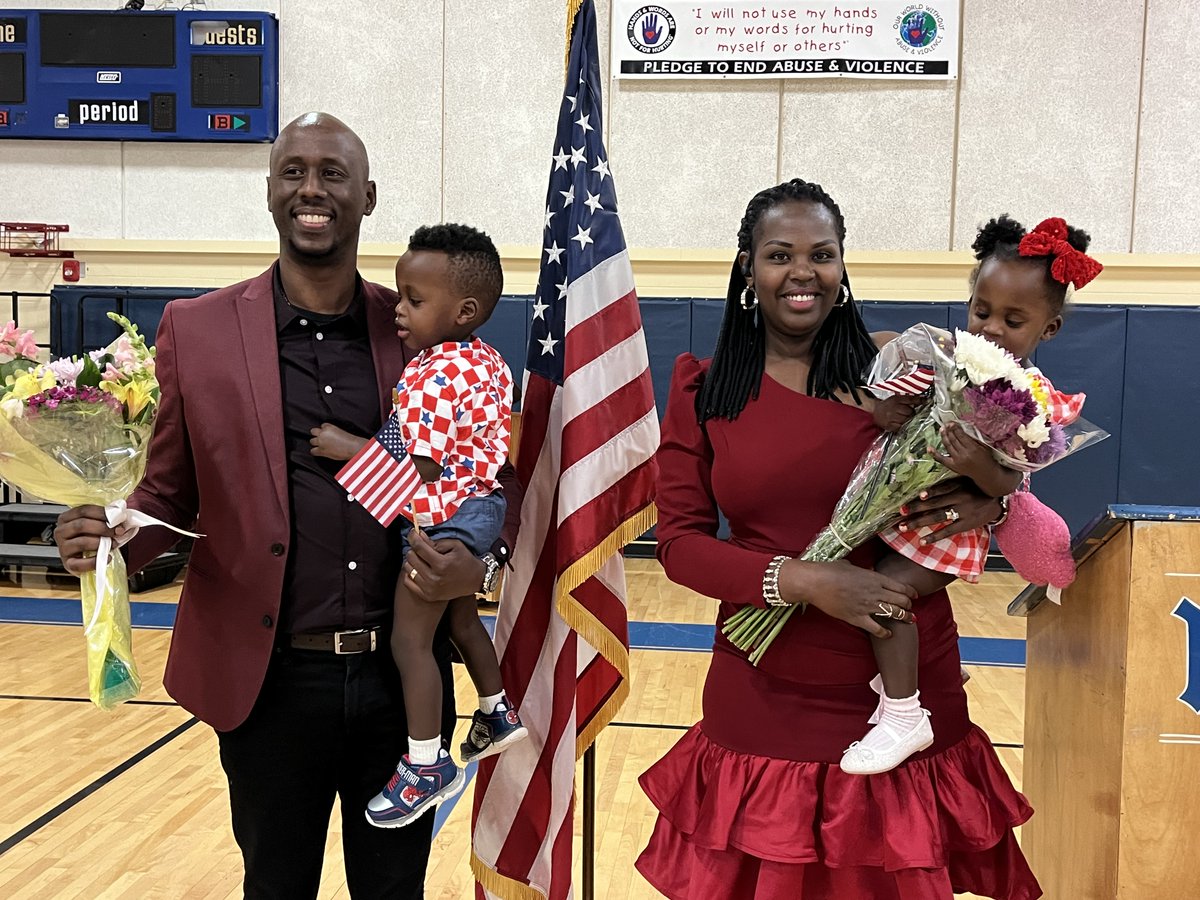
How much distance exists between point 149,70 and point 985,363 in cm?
886

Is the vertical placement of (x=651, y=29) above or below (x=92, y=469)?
above

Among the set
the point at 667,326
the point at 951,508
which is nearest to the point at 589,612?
the point at 951,508

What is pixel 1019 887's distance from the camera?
187 cm

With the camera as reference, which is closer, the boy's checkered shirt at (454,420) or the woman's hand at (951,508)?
the woman's hand at (951,508)

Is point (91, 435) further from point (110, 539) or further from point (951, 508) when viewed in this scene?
point (951, 508)

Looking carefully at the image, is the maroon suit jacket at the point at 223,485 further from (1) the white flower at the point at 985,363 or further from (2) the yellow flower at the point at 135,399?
(1) the white flower at the point at 985,363

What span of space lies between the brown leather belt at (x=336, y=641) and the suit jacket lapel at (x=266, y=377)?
0.23 meters

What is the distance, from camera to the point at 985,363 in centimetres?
159

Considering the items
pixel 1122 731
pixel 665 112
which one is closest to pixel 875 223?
pixel 665 112

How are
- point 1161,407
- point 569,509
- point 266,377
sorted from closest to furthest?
point 266,377 < point 569,509 < point 1161,407

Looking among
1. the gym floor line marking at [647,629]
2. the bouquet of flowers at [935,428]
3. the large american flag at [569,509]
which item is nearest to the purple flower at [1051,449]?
the bouquet of flowers at [935,428]


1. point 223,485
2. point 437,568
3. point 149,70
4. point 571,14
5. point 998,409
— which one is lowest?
point 437,568

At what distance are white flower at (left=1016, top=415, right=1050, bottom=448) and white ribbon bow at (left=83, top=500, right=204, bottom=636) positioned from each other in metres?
1.43

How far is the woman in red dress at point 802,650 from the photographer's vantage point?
176 centimetres
